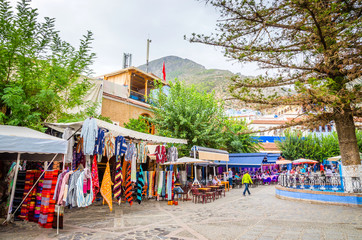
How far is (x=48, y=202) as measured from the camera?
568 cm

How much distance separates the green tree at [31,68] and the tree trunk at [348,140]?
10.2m

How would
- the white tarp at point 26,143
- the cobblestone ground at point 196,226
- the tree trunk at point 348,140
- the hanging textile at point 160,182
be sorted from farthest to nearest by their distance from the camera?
the hanging textile at point 160,182
the tree trunk at point 348,140
the cobblestone ground at point 196,226
the white tarp at point 26,143

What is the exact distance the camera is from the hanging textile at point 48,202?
18.6 feet

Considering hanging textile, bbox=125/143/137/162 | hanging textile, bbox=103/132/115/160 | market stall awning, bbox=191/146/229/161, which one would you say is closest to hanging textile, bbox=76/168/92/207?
hanging textile, bbox=103/132/115/160

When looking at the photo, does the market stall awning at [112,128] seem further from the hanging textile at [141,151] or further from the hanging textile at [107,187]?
the hanging textile at [107,187]

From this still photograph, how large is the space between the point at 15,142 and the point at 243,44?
7.63 meters

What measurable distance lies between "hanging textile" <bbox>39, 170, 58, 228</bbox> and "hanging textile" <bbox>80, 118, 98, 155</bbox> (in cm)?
97

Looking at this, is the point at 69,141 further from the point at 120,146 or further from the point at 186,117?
the point at 186,117

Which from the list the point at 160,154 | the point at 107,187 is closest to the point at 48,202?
the point at 107,187

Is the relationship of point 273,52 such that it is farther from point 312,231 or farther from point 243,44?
point 312,231

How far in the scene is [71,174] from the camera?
230 inches

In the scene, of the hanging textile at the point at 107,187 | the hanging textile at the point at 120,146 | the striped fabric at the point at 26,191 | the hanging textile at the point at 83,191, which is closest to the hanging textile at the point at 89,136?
the hanging textile at the point at 83,191

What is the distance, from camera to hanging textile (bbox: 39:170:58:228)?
5.68 meters

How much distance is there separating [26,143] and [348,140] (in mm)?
11496
